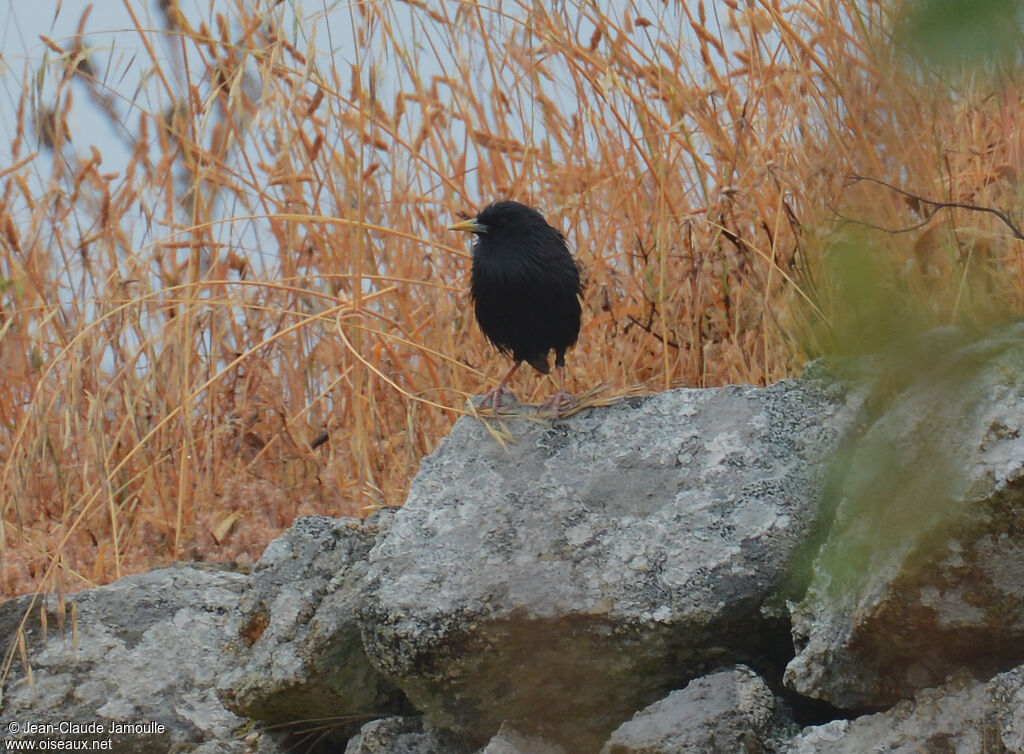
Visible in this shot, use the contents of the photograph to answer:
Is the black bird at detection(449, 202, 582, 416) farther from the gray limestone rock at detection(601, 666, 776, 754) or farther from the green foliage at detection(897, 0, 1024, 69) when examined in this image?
the green foliage at detection(897, 0, 1024, 69)

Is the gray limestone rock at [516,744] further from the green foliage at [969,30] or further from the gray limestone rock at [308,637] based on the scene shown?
the green foliage at [969,30]

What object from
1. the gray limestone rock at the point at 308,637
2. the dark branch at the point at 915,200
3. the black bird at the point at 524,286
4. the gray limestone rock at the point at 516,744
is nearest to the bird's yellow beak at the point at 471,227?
the black bird at the point at 524,286

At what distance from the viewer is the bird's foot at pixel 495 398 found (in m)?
3.11

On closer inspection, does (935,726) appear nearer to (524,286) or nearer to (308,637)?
(308,637)

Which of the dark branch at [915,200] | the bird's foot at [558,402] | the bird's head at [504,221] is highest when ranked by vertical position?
the bird's head at [504,221]

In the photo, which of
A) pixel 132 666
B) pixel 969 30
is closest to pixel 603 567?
pixel 132 666

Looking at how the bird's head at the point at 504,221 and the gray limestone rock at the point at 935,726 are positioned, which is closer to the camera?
the gray limestone rock at the point at 935,726

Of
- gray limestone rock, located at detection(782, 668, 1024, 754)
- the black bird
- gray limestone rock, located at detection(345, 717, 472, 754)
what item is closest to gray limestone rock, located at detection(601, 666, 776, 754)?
gray limestone rock, located at detection(782, 668, 1024, 754)

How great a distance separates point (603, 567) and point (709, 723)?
41cm

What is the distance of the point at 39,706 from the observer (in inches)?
120

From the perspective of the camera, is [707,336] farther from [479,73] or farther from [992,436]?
[992,436]

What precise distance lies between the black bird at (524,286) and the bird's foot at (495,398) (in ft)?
0.04

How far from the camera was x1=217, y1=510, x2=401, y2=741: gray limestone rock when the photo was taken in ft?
8.91

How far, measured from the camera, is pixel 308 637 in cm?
273
